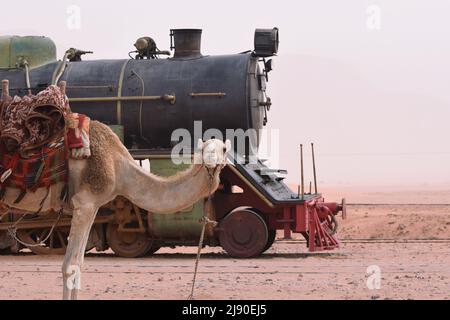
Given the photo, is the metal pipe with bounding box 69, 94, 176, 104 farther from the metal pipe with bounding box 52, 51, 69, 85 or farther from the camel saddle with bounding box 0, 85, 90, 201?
the camel saddle with bounding box 0, 85, 90, 201

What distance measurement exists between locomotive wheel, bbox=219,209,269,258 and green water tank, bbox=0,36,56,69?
189 inches

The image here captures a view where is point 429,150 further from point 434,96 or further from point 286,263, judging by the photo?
point 286,263

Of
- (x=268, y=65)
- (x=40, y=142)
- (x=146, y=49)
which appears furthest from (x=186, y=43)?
(x=40, y=142)

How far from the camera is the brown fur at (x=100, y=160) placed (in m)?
13.9

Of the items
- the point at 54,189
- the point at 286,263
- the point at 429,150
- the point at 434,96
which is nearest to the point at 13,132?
the point at 54,189

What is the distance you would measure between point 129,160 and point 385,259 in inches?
304

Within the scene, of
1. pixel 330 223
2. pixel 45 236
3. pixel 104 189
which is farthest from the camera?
pixel 330 223

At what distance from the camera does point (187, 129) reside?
21.8 m

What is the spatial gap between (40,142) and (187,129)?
7.74 metres

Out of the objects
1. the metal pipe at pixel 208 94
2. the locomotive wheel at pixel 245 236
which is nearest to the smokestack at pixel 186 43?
the metal pipe at pixel 208 94

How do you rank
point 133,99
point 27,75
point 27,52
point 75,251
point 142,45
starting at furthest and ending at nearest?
point 27,52, point 142,45, point 27,75, point 133,99, point 75,251

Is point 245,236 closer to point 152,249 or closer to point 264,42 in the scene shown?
point 152,249

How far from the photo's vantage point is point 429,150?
111m

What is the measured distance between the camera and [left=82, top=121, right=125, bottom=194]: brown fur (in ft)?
45.8
